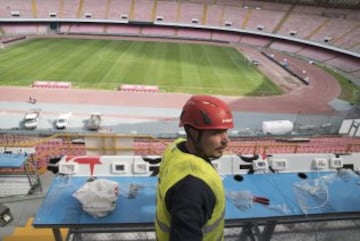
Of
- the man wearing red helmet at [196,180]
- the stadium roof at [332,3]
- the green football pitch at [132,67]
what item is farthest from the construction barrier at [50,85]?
the stadium roof at [332,3]

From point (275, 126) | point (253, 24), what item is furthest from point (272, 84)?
point (253, 24)

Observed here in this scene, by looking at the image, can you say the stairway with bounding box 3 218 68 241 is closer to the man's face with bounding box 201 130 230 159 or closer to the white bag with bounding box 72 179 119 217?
the white bag with bounding box 72 179 119 217

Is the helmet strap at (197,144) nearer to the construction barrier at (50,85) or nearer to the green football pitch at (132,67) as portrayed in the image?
the green football pitch at (132,67)

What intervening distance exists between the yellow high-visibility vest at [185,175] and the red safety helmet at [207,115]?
0.31 metres

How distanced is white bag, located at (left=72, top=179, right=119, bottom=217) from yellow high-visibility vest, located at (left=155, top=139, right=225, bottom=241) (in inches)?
91.2

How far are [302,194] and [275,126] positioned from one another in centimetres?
1506

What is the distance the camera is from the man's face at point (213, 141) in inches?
110

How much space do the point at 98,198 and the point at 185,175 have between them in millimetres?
3006

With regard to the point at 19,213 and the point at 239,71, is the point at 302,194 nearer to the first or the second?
the point at 19,213

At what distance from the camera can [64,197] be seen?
550cm

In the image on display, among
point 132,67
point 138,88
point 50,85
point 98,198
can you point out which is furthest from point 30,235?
point 132,67

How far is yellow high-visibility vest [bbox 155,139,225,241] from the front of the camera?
261 centimetres

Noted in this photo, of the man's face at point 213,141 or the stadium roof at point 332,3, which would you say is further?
the stadium roof at point 332,3

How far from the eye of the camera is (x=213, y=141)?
2807 mm
